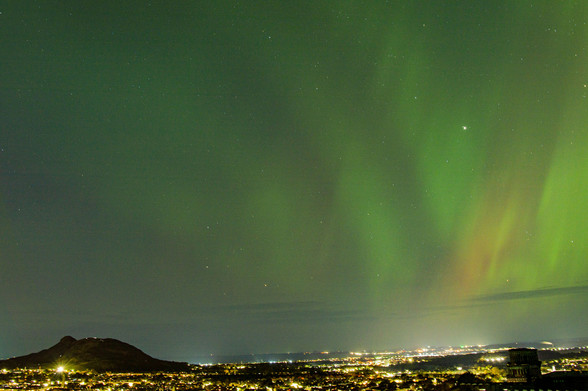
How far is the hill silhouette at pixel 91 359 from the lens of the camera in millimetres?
173500

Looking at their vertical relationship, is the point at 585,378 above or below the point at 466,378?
above

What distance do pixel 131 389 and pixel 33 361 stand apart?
117 m

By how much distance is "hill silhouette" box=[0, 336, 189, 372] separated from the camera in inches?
6831

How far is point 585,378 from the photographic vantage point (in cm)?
4462

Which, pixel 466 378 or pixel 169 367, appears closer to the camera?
pixel 466 378

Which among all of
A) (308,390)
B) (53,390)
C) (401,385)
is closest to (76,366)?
(53,390)

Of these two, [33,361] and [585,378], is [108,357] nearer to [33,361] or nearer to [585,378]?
[33,361]

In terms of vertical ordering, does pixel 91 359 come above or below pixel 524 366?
below

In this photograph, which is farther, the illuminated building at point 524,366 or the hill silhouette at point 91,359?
the hill silhouette at point 91,359

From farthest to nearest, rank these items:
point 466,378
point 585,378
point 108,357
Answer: point 108,357 → point 466,378 → point 585,378

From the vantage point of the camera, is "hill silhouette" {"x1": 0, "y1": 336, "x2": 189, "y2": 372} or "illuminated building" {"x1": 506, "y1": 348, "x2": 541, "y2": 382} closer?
"illuminated building" {"x1": 506, "y1": 348, "x2": 541, "y2": 382}

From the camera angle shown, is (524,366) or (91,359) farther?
(91,359)

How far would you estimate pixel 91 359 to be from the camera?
176750mm

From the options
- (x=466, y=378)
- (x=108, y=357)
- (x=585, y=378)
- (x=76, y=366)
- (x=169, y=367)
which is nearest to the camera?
(x=585, y=378)
